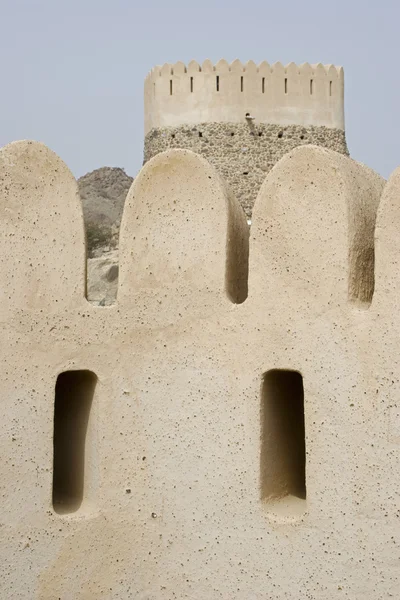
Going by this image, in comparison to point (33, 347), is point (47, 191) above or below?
above

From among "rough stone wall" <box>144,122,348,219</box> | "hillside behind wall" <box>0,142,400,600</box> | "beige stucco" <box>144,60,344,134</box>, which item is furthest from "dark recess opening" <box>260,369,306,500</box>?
"beige stucco" <box>144,60,344,134</box>

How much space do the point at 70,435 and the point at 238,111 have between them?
61.2 ft

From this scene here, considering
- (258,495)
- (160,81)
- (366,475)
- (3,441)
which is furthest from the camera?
(160,81)

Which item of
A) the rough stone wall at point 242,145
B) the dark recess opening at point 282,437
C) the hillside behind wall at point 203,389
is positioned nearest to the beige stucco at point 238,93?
the rough stone wall at point 242,145

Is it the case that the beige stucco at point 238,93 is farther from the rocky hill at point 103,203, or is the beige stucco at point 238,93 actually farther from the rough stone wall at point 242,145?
the rocky hill at point 103,203

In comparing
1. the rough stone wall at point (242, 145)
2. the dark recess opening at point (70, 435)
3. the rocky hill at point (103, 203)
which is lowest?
the rocky hill at point (103, 203)

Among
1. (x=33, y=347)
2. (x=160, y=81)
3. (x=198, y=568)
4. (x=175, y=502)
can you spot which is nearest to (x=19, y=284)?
(x=33, y=347)

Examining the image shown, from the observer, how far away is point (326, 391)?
5.25 metres

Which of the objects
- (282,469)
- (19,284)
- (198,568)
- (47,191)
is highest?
(47,191)

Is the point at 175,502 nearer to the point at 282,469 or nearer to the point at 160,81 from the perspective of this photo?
the point at 282,469

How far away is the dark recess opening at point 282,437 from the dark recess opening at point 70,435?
43.7 inches

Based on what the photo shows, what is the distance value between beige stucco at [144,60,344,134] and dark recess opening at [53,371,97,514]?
60.2ft

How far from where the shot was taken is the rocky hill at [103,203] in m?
21.4

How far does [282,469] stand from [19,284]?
6.44ft
